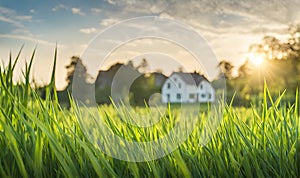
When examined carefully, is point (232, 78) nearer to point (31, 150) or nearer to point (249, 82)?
point (249, 82)

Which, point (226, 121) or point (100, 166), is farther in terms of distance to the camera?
point (226, 121)

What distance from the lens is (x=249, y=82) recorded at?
10734 mm

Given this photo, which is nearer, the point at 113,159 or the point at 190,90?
the point at 113,159

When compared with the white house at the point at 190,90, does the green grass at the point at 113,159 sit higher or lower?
lower

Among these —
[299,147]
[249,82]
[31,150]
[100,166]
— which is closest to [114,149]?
[100,166]

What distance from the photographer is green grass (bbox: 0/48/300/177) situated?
1.03 meters

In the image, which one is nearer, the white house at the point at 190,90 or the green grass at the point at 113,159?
the green grass at the point at 113,159

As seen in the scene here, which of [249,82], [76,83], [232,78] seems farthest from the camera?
[232,78]

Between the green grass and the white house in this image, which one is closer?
the green grass

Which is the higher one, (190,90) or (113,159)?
(190,90)

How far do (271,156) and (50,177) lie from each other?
26.1 inches

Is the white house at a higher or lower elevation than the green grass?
higher

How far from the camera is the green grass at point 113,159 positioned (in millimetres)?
1031

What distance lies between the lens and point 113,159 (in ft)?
3.66
